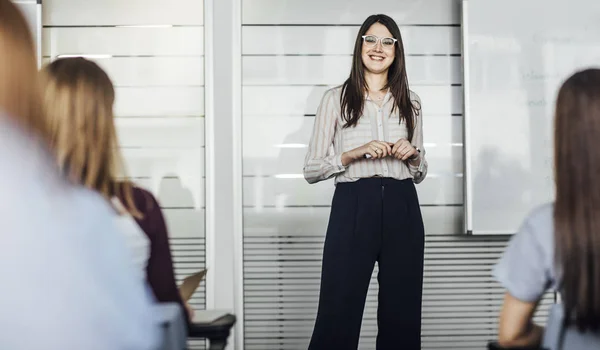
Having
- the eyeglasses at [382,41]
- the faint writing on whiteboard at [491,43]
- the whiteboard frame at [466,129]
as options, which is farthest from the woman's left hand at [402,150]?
the faint writing on whiteboard at [491,43]

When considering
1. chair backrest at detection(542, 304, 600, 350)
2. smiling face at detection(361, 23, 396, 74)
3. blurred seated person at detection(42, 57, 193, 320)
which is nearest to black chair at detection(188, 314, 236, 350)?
blurred seated person at detection(42, 57, 193, 320)

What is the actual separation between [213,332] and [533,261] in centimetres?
65

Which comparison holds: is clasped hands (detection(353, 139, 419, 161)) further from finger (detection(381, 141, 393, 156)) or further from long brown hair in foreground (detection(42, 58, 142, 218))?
long brown hair in foreground (detection(42, 58, 142, 218))

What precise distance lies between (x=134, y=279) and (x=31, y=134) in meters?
0.30

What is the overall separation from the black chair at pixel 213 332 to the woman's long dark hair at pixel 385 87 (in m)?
1.52

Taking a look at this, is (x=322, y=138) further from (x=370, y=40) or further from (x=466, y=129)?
(x=466, y=129)

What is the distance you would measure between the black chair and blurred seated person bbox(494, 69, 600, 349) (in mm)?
551

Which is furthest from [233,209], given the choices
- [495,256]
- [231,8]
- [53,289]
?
[53,289]

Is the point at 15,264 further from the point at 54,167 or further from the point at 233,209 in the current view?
the point at 233,209

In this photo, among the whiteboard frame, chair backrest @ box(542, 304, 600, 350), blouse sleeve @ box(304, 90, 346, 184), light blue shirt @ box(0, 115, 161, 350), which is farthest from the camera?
the whiteboard frame

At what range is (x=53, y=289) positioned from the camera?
3.72 feet

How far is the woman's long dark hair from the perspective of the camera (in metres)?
2.87

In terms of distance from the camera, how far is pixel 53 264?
1.14 metres

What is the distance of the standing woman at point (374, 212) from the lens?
9.05ft
